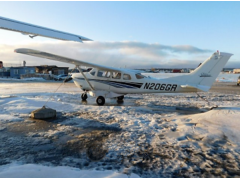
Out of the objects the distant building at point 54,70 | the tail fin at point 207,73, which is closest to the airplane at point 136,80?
the tail fin at point 207,73

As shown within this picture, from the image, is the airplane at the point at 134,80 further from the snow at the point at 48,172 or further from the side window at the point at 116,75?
the snow at the point at 48,172

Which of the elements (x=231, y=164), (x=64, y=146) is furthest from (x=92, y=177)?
(x=231, y=164)

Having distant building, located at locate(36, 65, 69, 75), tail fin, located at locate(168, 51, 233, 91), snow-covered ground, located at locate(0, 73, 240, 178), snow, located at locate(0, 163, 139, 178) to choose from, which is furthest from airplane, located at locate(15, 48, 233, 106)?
distant building, located at locate(36, 65, 69, 75)

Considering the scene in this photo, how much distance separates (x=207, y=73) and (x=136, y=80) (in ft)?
11.6

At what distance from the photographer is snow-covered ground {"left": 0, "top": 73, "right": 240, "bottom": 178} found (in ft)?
9.67

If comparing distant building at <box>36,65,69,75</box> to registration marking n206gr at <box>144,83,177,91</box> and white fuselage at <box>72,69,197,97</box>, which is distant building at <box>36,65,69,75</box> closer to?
white fuselage at <box>72,69,197,97</box>

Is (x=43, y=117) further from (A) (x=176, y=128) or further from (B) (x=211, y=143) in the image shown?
(B) (x=211, y=143)

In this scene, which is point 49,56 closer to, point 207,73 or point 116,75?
point 116,75

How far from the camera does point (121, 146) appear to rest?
3.94m

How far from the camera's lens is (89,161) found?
3297 millimetres

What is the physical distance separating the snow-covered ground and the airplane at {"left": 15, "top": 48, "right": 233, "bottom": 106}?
2.58 m

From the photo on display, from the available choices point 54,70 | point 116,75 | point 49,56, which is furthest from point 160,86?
point 54,70

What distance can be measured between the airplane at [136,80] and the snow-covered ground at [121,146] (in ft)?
8.48

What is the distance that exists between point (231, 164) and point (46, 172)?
3276 millimetres
